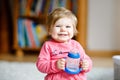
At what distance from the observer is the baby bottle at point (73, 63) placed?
1.11 metres

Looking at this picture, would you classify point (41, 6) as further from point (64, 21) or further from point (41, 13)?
point (64, 21)

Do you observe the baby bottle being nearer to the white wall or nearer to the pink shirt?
the pink shirt

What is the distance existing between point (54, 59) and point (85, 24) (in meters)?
1.65

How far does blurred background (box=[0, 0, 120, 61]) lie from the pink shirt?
62.0 inches

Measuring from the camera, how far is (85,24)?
2.82m

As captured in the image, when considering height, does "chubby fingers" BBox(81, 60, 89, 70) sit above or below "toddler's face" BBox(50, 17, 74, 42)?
below

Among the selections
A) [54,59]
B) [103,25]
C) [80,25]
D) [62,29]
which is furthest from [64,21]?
[103,25]

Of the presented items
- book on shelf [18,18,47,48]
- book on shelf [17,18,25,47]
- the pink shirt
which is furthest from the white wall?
the pink shirt

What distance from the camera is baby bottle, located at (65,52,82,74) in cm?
111

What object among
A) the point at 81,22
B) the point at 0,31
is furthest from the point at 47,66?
the point at 0,31

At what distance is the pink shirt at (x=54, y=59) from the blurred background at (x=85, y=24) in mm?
1575

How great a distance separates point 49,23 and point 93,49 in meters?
1.73

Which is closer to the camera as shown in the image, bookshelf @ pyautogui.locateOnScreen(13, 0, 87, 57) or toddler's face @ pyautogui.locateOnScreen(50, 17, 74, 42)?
toddler's face @ pyautogui.locateOnScreen(50, 17, 74, 42)

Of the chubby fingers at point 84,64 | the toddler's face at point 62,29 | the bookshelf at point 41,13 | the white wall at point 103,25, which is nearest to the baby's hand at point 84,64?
the chubby fingers at point 84,64
